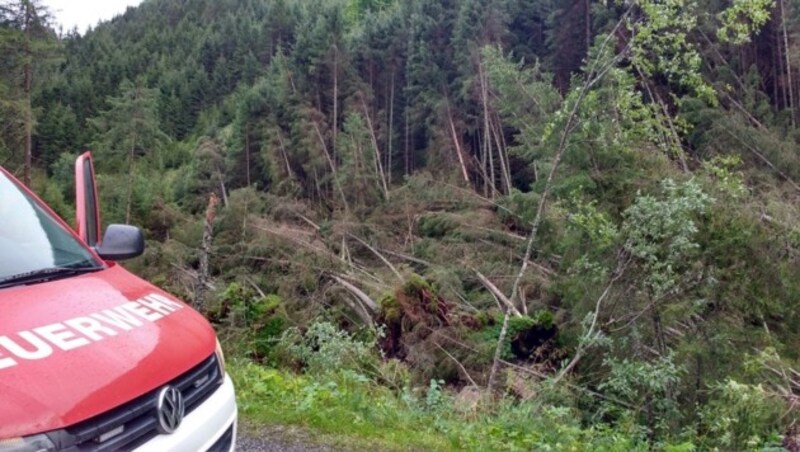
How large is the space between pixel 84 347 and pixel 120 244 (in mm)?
1263

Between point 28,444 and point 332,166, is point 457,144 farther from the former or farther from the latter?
point 28,444

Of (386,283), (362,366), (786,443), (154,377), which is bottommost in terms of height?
(386,283)

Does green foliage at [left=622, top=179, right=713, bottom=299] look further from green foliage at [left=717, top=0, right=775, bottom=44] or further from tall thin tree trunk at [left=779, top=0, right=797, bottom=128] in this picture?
tall thin tree trunk at [left=779, top=0, right=797, bottom=128]

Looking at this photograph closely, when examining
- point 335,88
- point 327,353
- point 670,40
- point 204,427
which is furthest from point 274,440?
point 335,88

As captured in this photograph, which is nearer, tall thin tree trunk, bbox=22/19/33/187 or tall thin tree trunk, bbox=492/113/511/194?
tall thin tree trunk, bbox=22/19/33/187

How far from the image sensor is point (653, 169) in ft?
36.8

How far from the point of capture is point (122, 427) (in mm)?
2010

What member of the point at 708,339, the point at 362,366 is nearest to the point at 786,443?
the point at 708,339

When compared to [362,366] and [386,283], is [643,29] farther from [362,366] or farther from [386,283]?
[386,283]

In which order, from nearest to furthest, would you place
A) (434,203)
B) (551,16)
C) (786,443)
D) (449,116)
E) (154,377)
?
(154,377)
(786,443)
(434,203)
(551,16)
(449,116)

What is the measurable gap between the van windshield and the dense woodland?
4420mm

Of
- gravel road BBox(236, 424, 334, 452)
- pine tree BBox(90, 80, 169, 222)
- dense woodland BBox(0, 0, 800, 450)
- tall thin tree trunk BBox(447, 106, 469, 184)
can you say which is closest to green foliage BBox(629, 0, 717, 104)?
dense woodland BBox(0, 0, 800, 450)

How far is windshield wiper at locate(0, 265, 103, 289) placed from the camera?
8.36ft

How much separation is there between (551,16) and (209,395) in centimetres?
2890
